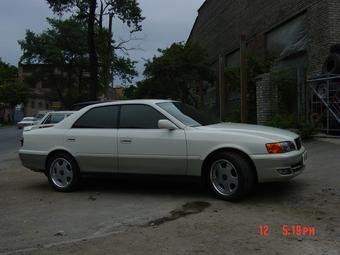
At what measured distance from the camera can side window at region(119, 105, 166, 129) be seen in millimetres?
7000

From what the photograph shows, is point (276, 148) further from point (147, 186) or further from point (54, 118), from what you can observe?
point (54, 118)

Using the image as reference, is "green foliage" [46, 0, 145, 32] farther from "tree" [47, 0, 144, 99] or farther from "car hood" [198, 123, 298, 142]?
"car hood" [198, 123, 298, 142]

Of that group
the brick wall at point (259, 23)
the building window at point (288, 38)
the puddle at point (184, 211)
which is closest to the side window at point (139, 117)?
the puddle at point (184, 211)

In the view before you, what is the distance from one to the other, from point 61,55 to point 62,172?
5054 centimetres

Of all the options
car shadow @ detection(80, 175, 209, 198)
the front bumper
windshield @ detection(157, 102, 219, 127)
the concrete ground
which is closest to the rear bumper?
the concrete ground

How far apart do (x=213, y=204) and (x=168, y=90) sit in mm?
17590

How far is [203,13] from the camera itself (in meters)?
33.6

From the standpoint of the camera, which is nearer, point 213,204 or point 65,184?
point 213,204

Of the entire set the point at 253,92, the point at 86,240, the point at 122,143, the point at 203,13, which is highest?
the point at 203,13

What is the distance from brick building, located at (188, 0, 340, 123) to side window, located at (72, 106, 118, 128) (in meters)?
8.11

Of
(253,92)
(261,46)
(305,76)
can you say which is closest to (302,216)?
(305,76)

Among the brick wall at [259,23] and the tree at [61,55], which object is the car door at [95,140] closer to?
the brick wall at [259,23]

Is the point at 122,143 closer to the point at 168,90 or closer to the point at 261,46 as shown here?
the point at 261,46

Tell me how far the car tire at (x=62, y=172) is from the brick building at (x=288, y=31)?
858cm
